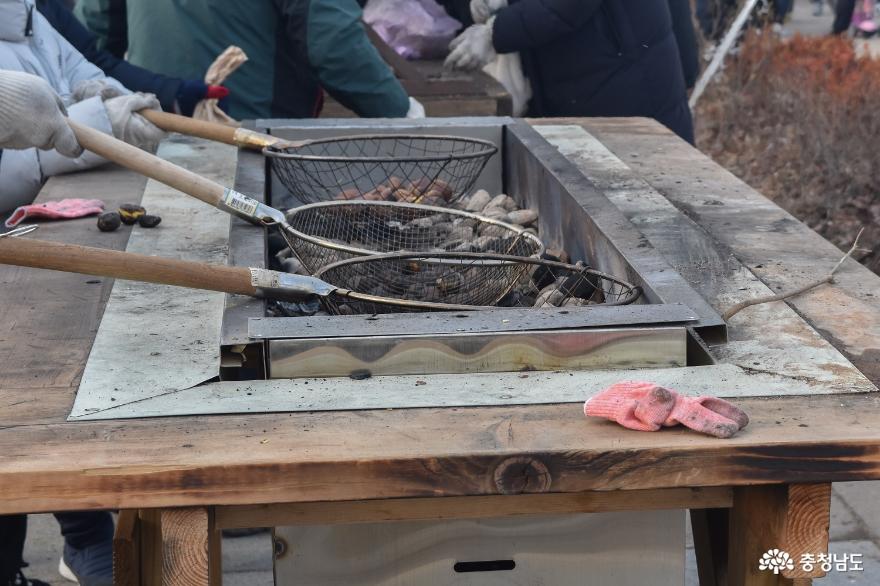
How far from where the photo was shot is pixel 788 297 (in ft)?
6.46

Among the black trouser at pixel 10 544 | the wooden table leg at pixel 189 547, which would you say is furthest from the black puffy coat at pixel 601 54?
the wooden table leg at pixel 189 547

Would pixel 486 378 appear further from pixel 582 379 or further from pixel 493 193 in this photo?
pixel 493 193

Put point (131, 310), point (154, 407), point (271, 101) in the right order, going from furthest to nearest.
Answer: point (271, 101) < point (131, 310) < point (154, 407)

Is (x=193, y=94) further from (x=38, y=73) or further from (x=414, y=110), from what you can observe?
(x=414, y=110)

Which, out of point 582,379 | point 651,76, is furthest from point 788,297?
point 651,76

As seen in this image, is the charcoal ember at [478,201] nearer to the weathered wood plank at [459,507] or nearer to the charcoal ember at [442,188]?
the charcoal ember at [442,188]

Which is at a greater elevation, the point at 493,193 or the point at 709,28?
the point at 709,28

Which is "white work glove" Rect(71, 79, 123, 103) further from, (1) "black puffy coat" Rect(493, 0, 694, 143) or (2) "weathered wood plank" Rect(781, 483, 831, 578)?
(2) "weathered wood plank" Rect(781, 483, 831, 578)

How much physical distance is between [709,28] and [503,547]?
7702 millimetres

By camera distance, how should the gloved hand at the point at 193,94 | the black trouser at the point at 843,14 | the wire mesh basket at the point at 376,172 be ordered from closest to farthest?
1. the wire mesh basket at the point at 376,172
2. the gloved hand at the point at 193,94
3. the black trouser at the point at 843,14

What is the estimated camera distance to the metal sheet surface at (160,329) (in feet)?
5.33

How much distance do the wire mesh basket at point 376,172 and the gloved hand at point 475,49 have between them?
1672 millimetres

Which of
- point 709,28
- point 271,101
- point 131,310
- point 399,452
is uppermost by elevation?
point 709,28

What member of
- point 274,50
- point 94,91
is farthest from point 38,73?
point 274,50
